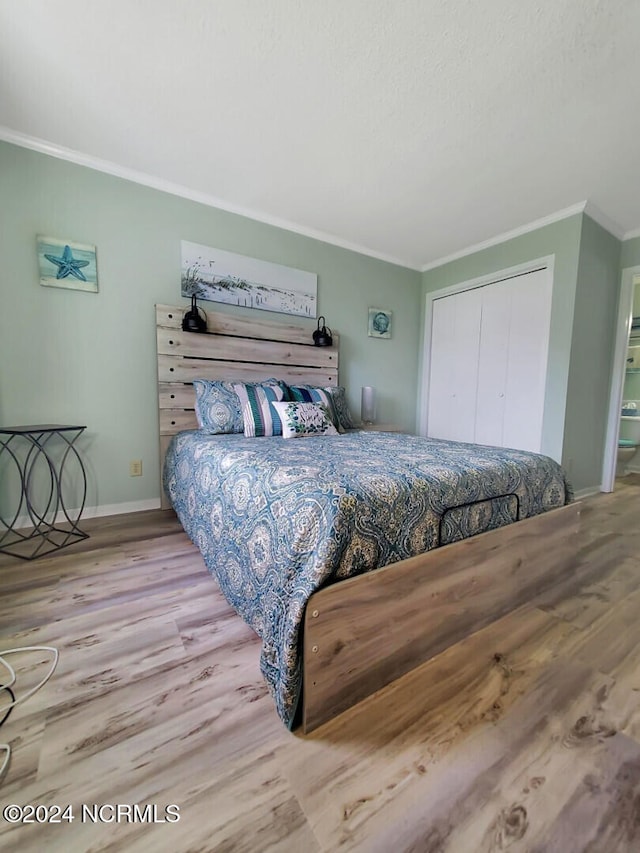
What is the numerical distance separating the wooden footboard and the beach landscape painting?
94.3 inches

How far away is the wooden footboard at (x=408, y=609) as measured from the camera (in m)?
0.88

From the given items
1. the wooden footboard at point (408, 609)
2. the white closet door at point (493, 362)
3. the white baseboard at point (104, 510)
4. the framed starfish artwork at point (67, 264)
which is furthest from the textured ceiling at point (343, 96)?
the white baseboard at point (104, 510)

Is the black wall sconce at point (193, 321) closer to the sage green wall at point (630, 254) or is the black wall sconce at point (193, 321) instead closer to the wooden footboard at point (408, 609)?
the wooden footboard at point (408, 609)

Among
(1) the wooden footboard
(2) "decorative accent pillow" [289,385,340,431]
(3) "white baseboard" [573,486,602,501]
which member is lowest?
(3) "white baseboard" [573,486,602,501]

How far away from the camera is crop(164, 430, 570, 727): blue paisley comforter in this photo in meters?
0.89

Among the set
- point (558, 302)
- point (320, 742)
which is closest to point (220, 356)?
point (320, 742)

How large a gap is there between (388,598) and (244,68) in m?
2.28

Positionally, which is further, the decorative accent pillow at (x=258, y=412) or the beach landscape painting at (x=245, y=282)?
the beach landscape painting at (x=245, y=282)

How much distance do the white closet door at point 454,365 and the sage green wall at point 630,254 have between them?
48.0 inches

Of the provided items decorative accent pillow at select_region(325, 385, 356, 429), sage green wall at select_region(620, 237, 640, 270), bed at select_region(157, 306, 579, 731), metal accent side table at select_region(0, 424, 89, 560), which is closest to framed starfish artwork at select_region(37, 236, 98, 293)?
metal accent side table at select_region(0, 424, 89, 560)

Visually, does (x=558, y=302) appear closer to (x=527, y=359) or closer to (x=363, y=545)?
(x=527, y=359)

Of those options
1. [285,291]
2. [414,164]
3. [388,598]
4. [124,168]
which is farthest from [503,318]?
[124,168]

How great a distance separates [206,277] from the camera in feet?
8.44

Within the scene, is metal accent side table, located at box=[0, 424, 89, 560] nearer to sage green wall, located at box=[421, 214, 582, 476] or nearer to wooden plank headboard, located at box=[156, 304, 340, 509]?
wooden plank headboard, located at box=[156, 304, 340, 509]
